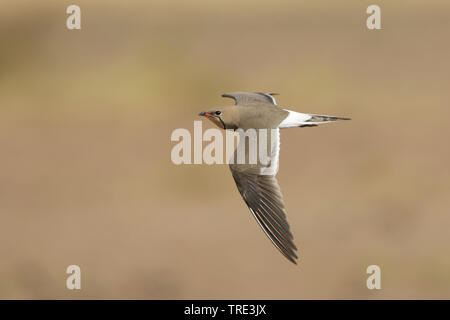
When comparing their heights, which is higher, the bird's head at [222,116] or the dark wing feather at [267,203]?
the bird's head at [222,116]

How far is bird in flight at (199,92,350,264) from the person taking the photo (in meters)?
5.41

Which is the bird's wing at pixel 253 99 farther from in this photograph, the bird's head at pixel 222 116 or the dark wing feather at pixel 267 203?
the dark wing feather at pixel 267 203

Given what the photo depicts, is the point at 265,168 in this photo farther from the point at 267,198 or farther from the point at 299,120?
the point at 299,120

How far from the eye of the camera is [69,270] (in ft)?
35.0

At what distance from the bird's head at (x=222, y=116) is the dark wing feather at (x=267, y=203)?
43 centimetres

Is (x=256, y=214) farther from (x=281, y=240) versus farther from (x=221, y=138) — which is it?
(x=221, y=138)

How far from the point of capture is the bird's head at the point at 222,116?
19.5ft

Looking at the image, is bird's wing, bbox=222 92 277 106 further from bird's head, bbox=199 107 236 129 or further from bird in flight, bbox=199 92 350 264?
bird's head, bbox=199 107 236 129

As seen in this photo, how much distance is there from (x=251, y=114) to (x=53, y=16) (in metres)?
8.89

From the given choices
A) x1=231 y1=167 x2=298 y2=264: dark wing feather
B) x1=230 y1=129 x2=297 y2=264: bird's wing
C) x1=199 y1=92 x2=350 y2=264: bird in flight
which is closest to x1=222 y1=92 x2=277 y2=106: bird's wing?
x1=199 y1=92 x2=350 y2=264: bird in flight

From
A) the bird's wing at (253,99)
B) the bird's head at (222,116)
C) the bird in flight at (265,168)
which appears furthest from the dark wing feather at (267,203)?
the bird's wing at (253,99)

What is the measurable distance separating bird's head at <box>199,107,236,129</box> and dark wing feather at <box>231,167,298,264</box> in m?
0.43

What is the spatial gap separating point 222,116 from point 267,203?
2.54 feet

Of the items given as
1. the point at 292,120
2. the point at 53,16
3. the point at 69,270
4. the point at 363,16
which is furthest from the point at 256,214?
the point at 53,16
